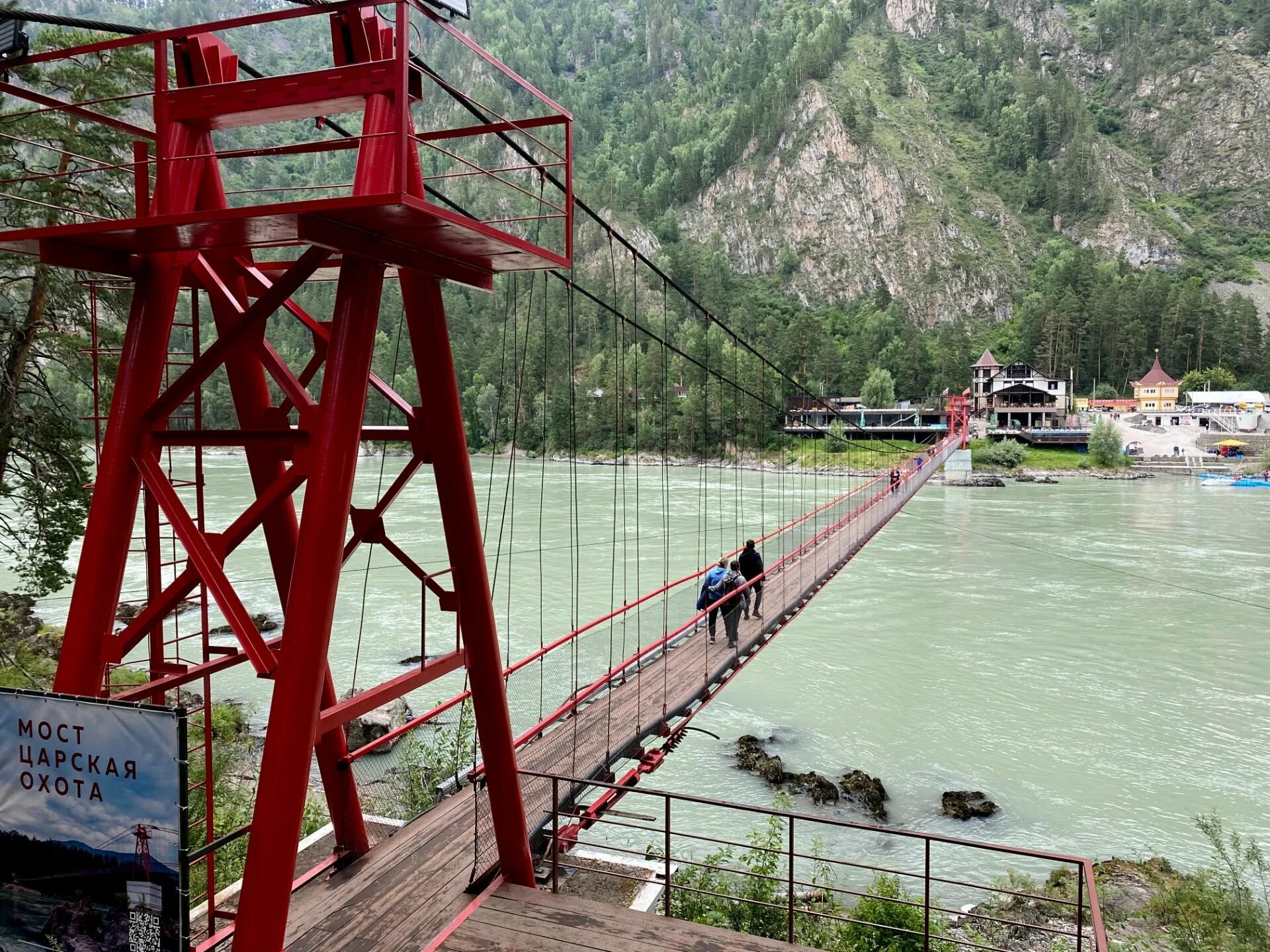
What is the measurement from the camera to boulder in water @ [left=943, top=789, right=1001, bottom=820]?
33.2 ft

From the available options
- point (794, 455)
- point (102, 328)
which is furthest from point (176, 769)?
point (794, 455)

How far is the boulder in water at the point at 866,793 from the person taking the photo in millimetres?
10164

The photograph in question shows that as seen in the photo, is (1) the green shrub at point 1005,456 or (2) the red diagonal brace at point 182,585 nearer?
(2) the red diagonal brace at point 182,585

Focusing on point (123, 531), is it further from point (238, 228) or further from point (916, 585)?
point (916, 585)

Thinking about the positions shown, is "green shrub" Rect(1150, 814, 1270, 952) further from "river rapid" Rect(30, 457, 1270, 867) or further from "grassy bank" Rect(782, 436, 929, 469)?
"grassy bank" Rect(782, 436, 929, 469)

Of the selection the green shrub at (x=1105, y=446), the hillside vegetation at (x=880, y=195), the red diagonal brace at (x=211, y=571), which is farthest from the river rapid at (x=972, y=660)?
the hillside vegetation at (x=880, y=195)

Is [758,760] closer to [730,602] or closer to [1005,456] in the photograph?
[730,602]

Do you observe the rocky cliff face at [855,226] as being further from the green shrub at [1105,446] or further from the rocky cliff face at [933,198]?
the green shrub at [1105,446]

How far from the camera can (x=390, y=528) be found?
90.9 ft

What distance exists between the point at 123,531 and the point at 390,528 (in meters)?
25.2

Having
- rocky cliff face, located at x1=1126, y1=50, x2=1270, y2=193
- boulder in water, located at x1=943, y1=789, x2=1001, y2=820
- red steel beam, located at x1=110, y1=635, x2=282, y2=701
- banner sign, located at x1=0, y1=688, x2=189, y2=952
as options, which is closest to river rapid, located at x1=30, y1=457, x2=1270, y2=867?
boulder in water, located at x1=943, y1=789, x2=1001, y2=820

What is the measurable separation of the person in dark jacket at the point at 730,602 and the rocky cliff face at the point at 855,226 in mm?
106864

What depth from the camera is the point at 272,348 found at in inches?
134

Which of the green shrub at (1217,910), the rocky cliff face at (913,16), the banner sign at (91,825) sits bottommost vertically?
the green shrub at (1217,910)
